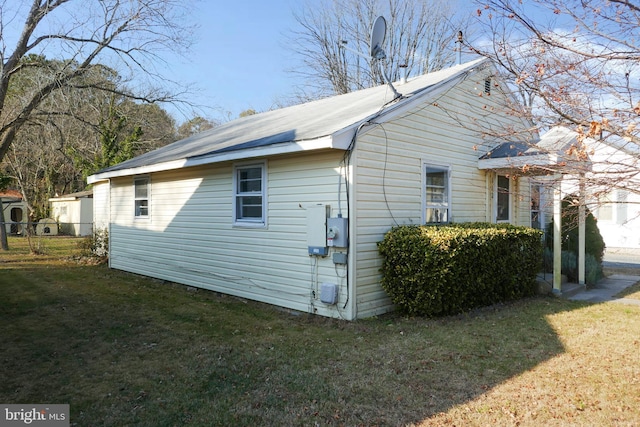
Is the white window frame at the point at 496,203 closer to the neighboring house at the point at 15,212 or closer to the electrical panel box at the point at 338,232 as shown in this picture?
the electrical panel box at the point at 338,232

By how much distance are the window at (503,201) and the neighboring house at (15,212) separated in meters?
26.7

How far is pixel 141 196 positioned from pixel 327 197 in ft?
22.2

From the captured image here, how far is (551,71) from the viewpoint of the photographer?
428cm

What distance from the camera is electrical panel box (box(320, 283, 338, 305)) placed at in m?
6.54

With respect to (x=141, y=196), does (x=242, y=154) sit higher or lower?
higher

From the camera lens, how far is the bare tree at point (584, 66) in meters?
3.80

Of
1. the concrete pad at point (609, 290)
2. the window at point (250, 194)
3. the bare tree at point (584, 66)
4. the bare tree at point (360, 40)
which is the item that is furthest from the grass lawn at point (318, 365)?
the bare tree at point (360, 40)

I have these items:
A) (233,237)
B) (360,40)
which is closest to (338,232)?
(233,237)

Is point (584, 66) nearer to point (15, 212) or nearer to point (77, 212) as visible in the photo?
point (77, 212)

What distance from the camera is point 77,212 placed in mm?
27375

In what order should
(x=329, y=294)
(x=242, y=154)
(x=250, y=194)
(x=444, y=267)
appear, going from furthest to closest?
(x=250, y=194), (x=242, y=154), (x=329, y=294), (x=444, y=267)

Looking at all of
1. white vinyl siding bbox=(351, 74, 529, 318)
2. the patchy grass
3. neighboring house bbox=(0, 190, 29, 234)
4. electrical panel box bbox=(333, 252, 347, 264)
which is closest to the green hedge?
white vinyl siding bbox=(351, 74, 529, 318)

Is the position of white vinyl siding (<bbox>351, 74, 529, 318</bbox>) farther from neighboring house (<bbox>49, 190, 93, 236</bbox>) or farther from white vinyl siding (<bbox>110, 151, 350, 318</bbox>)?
neighboring house (<bbox>49, 190, 93, 236</bbox>)

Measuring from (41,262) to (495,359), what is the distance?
555 inches
